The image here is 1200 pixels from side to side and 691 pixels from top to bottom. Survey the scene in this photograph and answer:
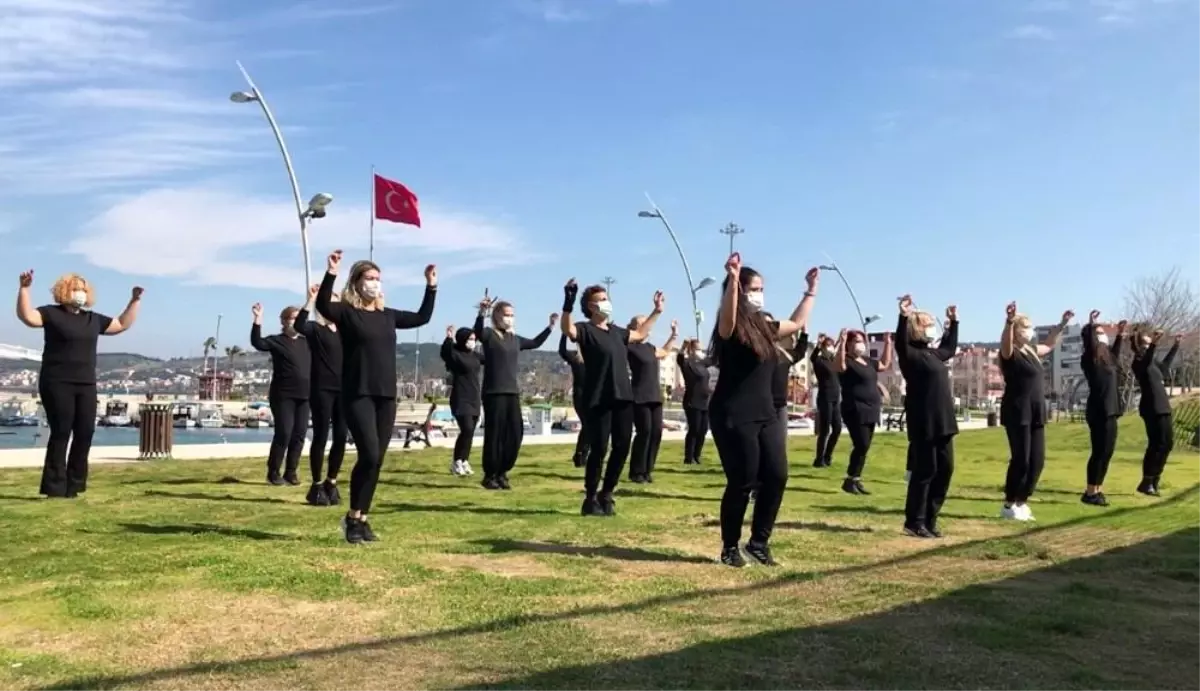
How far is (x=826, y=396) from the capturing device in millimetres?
14430

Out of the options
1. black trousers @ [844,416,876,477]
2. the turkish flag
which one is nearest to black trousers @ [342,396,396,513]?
black trousers @ [844,416,876,477]

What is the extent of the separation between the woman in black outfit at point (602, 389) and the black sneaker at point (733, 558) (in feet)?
6.97

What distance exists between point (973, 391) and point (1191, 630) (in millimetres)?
181999

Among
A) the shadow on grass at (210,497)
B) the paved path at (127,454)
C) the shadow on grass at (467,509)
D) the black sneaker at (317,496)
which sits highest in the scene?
the black sneaker at (317,496)

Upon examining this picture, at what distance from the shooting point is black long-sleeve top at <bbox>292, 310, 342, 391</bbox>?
29.6 ft

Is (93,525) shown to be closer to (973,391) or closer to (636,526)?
(636,526)

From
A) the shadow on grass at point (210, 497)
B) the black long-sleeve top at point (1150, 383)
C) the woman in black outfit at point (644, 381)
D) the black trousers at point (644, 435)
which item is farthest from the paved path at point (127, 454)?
the black long-sleeve top at point (1150, 383)

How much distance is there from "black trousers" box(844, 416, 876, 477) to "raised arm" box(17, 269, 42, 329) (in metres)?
8.28

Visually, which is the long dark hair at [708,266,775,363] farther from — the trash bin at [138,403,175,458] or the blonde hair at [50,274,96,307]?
the trash bin at [138,403,175,458]

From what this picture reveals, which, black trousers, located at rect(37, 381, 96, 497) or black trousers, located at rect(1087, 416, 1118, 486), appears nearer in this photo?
black trousers, located at rect(37, 381, 96, 497)

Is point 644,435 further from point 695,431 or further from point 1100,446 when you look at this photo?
point 695,431

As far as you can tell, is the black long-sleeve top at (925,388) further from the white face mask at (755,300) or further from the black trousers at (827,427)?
the black trousers at (827,427)

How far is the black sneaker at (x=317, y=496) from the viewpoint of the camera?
8.91m

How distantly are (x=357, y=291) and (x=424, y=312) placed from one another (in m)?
0.52
